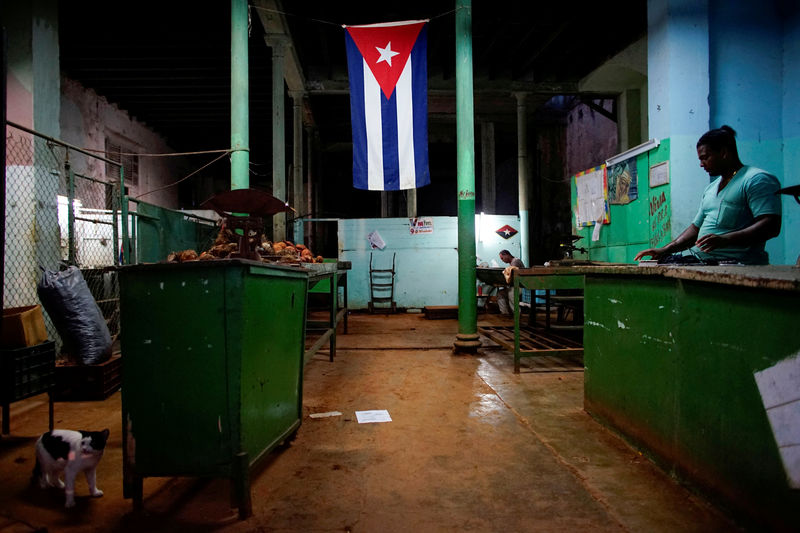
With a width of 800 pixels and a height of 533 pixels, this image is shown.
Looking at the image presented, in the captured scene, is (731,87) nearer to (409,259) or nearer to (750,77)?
(750,77)

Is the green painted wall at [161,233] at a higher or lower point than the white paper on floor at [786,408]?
higher

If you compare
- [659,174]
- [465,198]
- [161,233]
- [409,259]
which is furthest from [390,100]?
[409,259]

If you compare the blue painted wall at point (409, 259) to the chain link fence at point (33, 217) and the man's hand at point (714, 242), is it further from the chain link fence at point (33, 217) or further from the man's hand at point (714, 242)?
the man's hand at point (714, 242)

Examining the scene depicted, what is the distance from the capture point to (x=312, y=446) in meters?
2.85

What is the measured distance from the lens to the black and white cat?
2119mm

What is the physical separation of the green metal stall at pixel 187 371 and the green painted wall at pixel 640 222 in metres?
5.33

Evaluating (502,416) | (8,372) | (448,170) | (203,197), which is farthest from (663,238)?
(203,197)

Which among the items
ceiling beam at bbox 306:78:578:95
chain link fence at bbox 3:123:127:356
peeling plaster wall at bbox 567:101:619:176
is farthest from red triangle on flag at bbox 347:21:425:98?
peeling plaster wall at bbox 567:101:619:176

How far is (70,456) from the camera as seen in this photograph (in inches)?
83.3

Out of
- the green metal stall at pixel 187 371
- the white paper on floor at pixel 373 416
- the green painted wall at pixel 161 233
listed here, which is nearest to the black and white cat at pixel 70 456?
the green metal stall at pixel 187 371

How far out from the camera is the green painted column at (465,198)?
223 inches

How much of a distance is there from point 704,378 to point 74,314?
4.60 m

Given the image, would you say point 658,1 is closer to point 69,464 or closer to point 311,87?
point 69,464

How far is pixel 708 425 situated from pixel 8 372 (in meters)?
4.08
